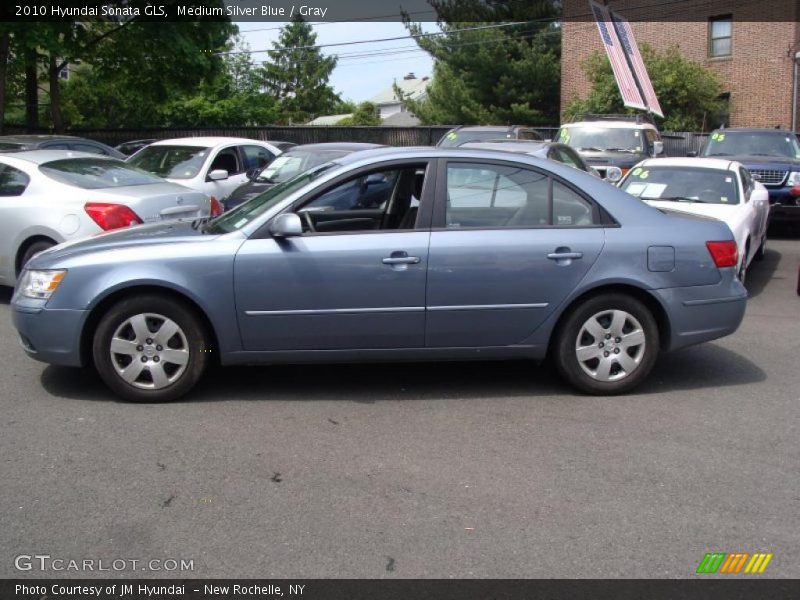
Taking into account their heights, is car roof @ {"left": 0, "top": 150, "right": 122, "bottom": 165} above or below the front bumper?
above

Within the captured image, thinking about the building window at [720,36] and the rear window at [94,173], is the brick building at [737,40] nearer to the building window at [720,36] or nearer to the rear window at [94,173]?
the building window at [720,36]

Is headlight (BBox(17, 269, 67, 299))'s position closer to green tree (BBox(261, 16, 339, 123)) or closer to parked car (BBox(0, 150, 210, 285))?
parked car (BBox(0, 150, 210, 285))

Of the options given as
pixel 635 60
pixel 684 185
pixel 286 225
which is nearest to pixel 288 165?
pixel 684 185

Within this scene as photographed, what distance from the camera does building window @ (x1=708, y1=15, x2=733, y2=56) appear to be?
32.5 meters

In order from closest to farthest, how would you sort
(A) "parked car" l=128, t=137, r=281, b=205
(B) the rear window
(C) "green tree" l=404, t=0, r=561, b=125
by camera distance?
1. (B) the rear window
2. (A) "parked car" l=128, t=137, r=281, b=205
3. (C) "green tree" l=404, t=0, r=561, b=125

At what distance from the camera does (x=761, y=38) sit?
3152 cm

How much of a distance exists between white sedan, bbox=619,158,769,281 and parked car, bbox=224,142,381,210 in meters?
3.90

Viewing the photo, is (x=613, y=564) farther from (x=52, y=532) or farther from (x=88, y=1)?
(x=88, y=1)

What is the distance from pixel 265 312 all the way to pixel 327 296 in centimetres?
40

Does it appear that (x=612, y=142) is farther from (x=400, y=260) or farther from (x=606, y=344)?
(x=400, y=260)

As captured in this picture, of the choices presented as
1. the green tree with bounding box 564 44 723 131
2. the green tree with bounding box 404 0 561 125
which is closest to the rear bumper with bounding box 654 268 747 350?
the green tree with bounding box 564 44 723 131

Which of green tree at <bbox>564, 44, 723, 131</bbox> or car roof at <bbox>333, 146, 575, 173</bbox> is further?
green tree at <bbox>564, 44, 723, 131</bbox>
